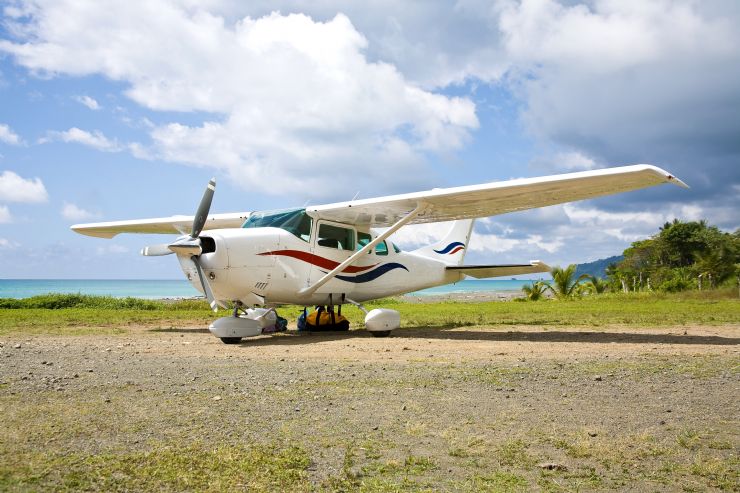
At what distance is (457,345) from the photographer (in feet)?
32.7

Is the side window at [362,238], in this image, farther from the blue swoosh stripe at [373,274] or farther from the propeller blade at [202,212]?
the propeller blade at [202,212]

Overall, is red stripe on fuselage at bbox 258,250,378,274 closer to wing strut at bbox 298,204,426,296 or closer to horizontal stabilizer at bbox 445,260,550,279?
wing strut at bbox 298,204,426,296

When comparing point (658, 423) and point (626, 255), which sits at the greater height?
point (626, 255)

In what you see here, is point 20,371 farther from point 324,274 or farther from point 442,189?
point 442,189

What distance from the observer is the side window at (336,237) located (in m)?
13.4

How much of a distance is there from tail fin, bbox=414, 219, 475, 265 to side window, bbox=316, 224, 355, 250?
3449 millimetres

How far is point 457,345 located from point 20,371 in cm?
638

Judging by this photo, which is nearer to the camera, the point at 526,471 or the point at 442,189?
the point at 526,471

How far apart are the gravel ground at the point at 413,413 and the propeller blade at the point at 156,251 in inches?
96.2

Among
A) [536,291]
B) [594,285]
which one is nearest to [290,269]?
[536,291]

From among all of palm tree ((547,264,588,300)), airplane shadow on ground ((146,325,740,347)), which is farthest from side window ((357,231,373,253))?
palm tree ((547,264,588,300))

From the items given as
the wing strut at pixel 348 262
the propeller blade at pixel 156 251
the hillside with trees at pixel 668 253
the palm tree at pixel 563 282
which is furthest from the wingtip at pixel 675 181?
the hillside with trees at pixel 668 253

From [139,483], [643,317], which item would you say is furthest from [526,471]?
[643,317]

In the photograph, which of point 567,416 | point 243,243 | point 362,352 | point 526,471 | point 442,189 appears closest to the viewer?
point 526,471
